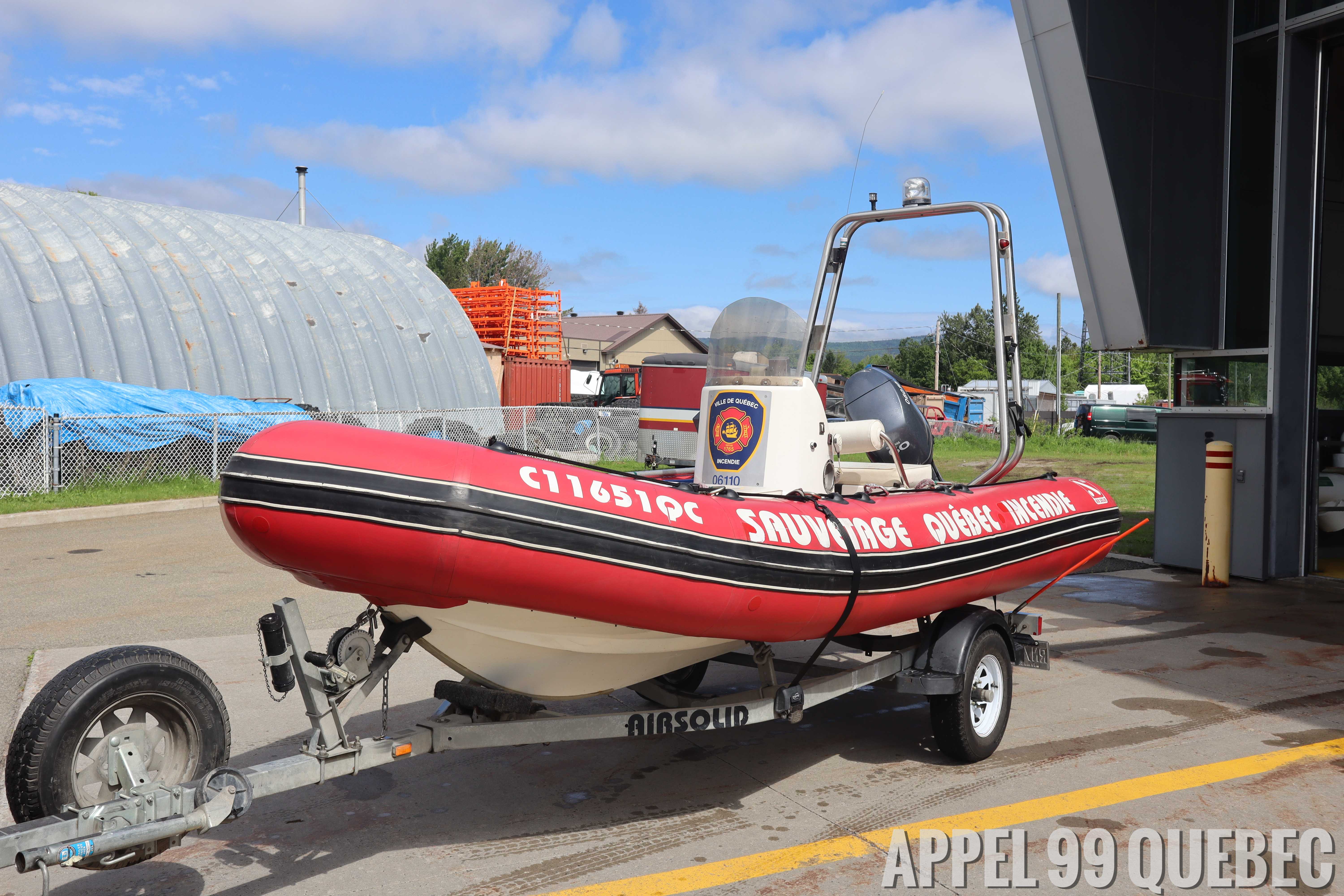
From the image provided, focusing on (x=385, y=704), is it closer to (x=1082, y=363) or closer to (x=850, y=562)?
(x=850, y=562)

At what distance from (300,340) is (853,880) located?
21.2m

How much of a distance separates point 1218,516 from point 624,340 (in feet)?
168

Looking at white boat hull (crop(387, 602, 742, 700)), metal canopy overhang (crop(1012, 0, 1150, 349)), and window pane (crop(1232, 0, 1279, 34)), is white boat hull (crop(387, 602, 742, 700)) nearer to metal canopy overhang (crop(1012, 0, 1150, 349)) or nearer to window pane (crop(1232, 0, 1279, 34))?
metal canopy overhang (crop(1012, 0, 1150, 349))

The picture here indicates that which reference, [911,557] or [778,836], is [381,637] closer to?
[778,836]

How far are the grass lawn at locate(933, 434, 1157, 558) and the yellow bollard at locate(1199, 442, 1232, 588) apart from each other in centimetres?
120

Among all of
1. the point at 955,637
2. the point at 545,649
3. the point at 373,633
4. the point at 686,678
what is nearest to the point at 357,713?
the point at 373,633

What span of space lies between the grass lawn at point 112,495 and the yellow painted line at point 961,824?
35.2 ft

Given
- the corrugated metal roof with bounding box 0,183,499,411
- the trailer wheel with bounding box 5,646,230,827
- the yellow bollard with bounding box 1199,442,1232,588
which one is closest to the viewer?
the trailer wheel with bounding box 5,646,230,827

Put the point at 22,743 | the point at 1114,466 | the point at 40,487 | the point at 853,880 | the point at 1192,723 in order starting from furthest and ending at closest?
1. the point at 1114,466
2. the point at 40,487
3. the point at 1192,723
4. the point at 853,880
5. the point at 22,743

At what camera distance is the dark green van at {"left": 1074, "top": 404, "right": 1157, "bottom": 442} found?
36.3 metres

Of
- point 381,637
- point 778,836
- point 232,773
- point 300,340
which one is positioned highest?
point 300,340

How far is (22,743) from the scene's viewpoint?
2.98 m

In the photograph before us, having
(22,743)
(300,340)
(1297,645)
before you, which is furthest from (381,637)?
(300,340)

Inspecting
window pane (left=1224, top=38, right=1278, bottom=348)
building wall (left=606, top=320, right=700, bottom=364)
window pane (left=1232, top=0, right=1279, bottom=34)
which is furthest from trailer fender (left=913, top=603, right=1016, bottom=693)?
building wall (left=606, top=320, right=700, bottom=364)
